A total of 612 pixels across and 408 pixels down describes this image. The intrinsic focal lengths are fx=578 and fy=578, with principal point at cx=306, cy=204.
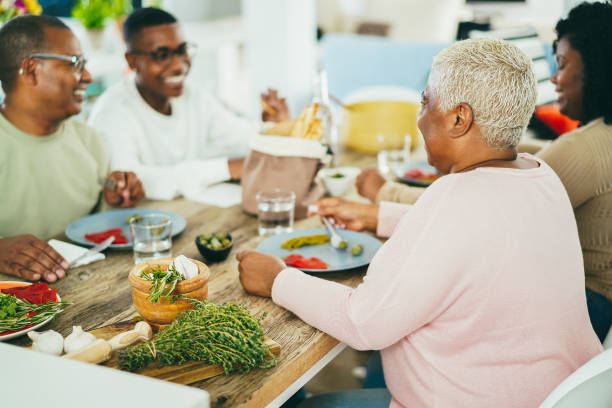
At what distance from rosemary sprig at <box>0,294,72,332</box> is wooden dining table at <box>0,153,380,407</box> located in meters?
0.03

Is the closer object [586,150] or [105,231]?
[586,150]

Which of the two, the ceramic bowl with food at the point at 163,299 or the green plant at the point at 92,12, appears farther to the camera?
the green plant at the point at 92,12

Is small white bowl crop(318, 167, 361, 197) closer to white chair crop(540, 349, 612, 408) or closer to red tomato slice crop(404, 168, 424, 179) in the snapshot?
red tomato slice crop(404, 168, 424, 179)

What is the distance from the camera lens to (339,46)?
4422mm

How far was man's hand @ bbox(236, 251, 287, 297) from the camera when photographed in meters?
1.29

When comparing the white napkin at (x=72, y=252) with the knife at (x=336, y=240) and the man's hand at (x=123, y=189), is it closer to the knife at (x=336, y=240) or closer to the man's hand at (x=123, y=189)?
the man's hand at (x=123, y=189)

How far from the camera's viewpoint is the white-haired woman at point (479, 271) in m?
1.04

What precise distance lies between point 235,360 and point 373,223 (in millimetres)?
801

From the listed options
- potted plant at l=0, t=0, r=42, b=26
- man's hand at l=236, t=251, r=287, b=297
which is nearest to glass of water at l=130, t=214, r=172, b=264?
man's hand at l=236, t=251, r=287, b=297

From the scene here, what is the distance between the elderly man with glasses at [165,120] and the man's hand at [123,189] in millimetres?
97

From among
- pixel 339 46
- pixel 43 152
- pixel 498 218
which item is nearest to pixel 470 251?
pixel 498 218

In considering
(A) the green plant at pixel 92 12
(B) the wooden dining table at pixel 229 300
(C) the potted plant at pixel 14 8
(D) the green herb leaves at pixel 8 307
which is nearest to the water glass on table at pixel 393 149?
(B) the wooden dining table at pixel 229 300

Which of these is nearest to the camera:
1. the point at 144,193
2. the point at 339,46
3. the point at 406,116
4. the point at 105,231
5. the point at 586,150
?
the point at 586,150

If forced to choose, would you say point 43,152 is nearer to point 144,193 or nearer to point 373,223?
point 144,193
